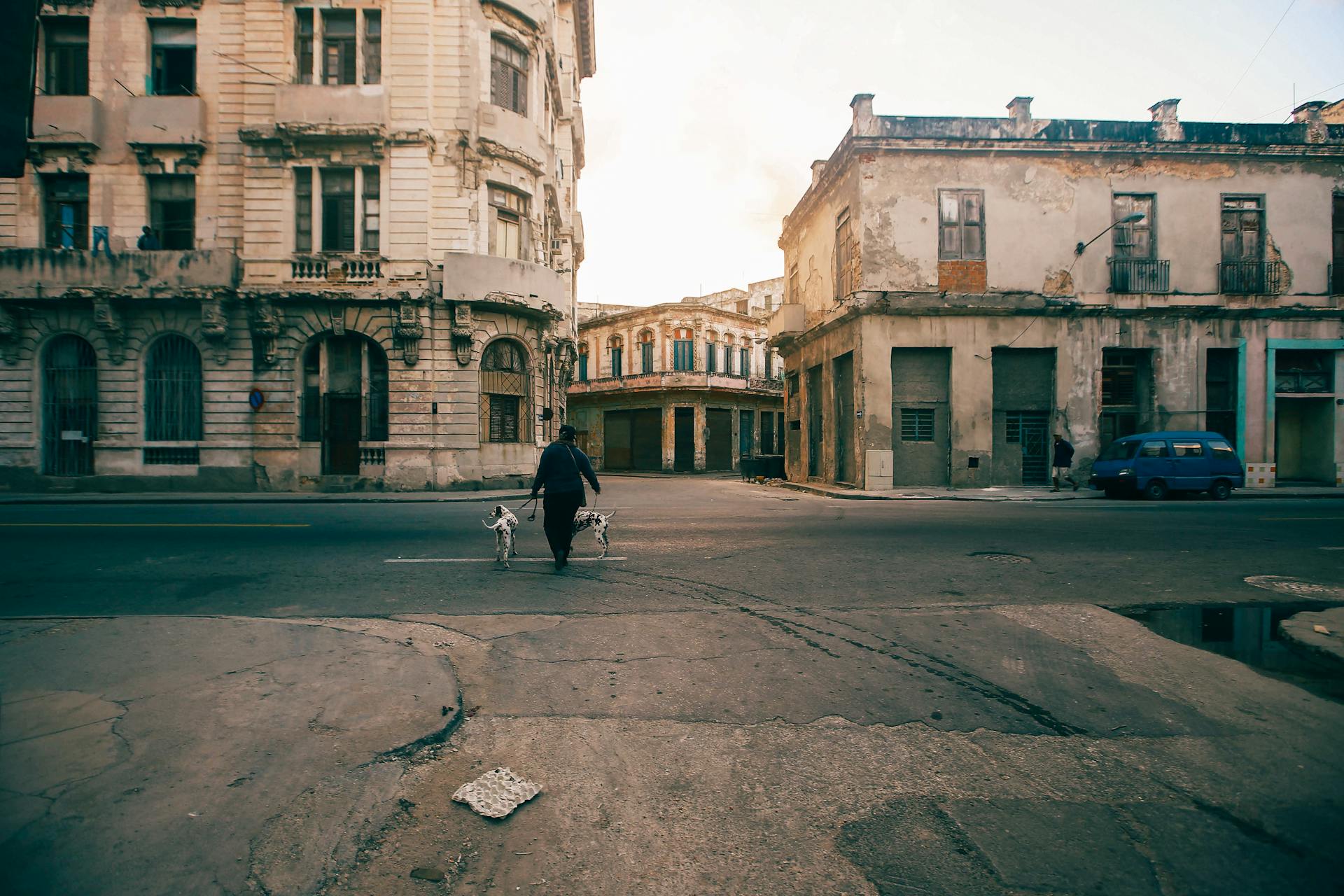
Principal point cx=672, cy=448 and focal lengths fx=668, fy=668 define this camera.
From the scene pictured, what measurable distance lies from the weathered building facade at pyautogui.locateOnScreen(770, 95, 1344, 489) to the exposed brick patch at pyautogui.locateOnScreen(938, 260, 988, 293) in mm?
66

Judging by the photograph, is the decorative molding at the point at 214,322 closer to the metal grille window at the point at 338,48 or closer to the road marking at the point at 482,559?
the metal grille window at the point at 338,48

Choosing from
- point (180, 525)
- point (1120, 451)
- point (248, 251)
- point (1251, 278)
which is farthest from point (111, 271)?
point (1251, 278)

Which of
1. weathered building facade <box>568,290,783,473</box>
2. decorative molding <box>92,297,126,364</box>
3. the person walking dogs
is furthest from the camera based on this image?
weathered building facade <box>568,290,783,473</box>

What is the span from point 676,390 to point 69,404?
27174 mm

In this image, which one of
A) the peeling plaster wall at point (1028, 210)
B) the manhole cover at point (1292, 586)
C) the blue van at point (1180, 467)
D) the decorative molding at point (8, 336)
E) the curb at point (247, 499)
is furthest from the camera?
the peeling plaster wall at point (1028, 210)

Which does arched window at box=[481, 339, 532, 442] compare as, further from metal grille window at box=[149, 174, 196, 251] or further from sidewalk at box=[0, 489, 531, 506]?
metal grille window at box=[149, 174, 196, 251]

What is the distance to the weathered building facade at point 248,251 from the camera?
19016 millimetres

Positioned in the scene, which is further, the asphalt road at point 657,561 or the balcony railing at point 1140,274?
the balcony railing at point 1140,274

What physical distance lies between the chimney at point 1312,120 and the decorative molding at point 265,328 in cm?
3233

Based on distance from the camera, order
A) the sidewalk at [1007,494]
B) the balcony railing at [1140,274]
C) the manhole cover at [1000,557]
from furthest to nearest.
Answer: the balcony railing at [1140,274] → the sidewalk at [1007,494] → the manhole cover at [1000,557]

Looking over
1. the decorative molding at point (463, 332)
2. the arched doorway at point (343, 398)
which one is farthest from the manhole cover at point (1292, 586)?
the arched doorway at point (343, 398)

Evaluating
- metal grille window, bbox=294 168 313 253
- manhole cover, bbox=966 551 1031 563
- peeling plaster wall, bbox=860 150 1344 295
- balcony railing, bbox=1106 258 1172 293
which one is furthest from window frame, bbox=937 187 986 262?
metal grille window, bbox=294 168 313 253

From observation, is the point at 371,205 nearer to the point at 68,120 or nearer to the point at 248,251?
the point at 248,251

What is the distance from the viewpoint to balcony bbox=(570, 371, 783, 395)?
3956 cm
